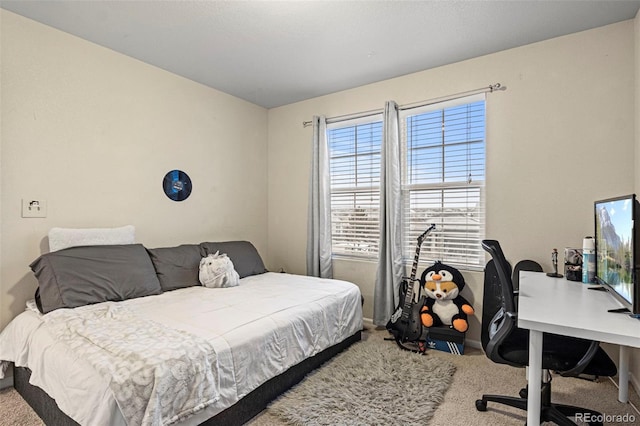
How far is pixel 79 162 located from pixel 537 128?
3699 millimetres

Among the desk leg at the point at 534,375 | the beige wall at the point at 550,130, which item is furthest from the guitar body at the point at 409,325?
the desk leg at the point at 534,375

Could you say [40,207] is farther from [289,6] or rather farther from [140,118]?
[289,6]

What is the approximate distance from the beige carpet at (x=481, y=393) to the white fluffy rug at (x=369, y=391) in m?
0.07

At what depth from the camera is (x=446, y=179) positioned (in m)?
3.15

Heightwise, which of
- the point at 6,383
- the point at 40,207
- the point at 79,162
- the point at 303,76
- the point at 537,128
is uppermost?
the point at 303,76

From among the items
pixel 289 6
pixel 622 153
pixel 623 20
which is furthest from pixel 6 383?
pixel 623 20

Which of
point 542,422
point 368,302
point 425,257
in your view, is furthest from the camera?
point 368,302

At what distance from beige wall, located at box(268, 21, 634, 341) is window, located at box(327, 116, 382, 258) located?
0.63 metres

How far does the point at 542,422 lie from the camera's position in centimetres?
178

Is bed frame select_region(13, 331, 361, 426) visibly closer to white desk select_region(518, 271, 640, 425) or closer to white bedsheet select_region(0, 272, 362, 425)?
white bedsheet select_region(0, 272, 362, 425)

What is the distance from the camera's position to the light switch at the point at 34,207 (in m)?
2.34

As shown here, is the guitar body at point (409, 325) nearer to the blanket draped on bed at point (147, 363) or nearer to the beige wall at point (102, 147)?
the blanket draped on bed at point (147, 363)

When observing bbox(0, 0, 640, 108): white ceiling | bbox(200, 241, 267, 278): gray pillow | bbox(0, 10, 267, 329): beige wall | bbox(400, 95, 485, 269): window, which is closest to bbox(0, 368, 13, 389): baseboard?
bbox(0, 10, 267, 329): beige wall

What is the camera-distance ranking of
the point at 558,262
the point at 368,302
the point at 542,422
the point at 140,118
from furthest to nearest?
the point at 368,302, the point at 140,118, the point at 558,262, the point at 542,422
